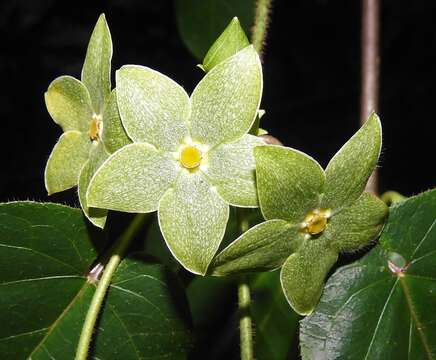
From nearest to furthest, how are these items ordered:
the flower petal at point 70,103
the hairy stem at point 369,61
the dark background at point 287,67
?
the flower petal at point 70,103, the hairy stem at point 369,61, the dark background at point 287,67

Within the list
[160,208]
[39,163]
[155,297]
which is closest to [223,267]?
[160,208]

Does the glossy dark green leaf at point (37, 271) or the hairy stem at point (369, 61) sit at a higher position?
the hairy stem at point (369, 61)

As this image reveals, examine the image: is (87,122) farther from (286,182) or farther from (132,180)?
(286,182)

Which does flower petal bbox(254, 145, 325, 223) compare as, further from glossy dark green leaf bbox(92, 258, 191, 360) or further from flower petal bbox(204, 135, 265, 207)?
glossy dark green leaf bbox(92, 258, 191, 360)

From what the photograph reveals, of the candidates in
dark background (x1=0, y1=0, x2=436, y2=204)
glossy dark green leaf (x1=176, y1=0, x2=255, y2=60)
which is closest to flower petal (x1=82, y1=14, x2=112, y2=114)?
glossy dark green leaf (x1=176, y1=0, x2=255, y2=60)

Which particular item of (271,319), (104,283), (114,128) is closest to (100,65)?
(114,128)

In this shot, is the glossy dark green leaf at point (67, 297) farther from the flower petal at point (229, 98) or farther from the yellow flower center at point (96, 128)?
the flower petal at point (229, 98)

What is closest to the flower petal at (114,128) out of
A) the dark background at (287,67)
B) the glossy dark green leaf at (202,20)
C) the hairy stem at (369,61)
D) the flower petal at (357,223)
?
the flower petal at (357,223)

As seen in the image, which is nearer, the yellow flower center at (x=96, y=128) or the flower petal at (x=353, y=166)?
the flower petal at (x=353, y=166)
